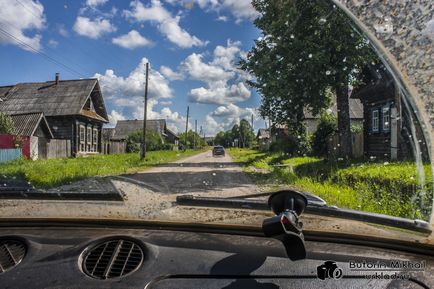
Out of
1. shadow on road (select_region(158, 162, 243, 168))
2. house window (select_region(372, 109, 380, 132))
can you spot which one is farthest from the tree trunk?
shadow on road (select_region(158, 162, 243, 168))

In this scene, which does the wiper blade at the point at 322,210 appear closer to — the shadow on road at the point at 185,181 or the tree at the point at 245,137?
the shadow on road at the point at 185,181

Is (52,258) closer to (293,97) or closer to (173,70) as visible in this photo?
(173,70)

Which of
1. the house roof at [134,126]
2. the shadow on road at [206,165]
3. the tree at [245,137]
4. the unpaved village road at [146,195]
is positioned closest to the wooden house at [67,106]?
the house roof at [134,126]

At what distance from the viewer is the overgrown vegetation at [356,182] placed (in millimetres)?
1757

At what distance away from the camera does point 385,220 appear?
5.87 ft

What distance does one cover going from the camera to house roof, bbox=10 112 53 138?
190 cm

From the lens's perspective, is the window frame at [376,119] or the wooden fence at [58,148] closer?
the window frame at [376,119]

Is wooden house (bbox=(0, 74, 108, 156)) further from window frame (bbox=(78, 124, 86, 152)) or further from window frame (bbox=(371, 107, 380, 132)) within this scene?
window frame (bbox=(371, 107, 380, 132))

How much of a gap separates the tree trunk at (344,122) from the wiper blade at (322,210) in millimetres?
330

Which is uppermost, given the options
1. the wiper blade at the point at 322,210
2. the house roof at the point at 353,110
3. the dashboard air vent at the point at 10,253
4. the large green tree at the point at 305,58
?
the large green tree at the point at 305,58

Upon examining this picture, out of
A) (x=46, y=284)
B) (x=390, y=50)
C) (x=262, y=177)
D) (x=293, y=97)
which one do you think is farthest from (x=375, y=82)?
(x=46, y=284)

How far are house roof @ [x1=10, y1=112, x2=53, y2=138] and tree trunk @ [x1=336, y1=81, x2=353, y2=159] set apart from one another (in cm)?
143

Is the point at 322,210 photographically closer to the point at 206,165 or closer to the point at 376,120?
the point at 376,120

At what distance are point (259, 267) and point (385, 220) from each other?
63 cm
